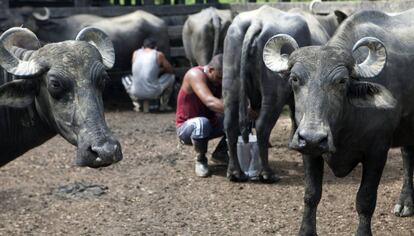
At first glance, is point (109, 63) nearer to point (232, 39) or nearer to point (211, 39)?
point (232, 39)

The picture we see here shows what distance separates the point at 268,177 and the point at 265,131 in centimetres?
50

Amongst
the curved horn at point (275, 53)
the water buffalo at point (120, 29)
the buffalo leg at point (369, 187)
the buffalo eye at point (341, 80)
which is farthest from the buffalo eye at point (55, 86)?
the water buffalo at point (120, 29)

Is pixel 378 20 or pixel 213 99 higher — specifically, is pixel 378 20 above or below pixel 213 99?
above

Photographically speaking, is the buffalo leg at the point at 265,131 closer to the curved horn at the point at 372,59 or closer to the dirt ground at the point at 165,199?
the dirt ground at the point at 165,199

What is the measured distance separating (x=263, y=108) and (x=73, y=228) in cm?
241

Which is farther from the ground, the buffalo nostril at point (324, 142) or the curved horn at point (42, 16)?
the buffalo nostril at point (324, 142)

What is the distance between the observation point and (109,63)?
197 inches

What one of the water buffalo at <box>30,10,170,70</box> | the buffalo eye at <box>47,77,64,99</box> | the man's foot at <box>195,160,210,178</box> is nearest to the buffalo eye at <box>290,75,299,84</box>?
the buffalo eye at <box>47,77,64,99</box>

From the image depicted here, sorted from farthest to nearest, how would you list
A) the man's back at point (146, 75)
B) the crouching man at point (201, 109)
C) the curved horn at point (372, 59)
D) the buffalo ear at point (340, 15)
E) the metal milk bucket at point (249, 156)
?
the man's back at point (146, 75) < the buffalo ear at point (340, 15) < the metal milk bucket at point (249, 156) < the crouching man at point (201, 109) < the curved horn at point (372, 59)

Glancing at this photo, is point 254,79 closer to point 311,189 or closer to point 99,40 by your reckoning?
point 311,189

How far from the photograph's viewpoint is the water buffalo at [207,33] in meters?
11.8

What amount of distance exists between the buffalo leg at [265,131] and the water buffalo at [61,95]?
2.83 meters

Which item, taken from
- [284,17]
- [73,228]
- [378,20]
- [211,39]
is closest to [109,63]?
[73,228]

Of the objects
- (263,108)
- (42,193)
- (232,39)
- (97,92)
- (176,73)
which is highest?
(97,92)
